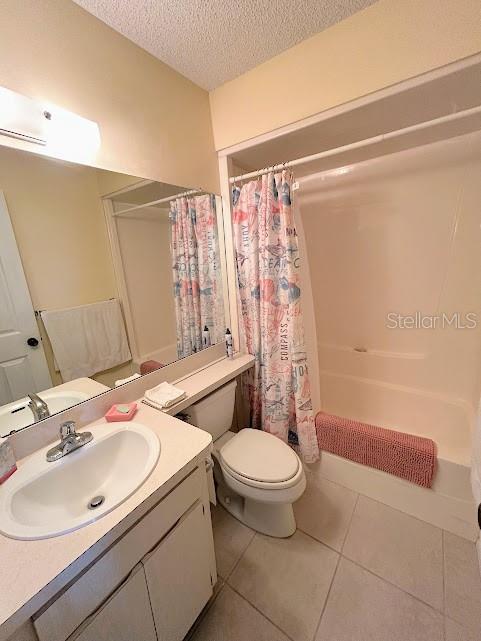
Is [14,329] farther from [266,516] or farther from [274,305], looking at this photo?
[266,516]

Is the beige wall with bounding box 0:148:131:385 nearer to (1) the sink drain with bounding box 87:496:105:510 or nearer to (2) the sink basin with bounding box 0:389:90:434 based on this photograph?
(2) the sink basin with bounding box 0:389:90:434

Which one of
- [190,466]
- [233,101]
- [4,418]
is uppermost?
[233,101]

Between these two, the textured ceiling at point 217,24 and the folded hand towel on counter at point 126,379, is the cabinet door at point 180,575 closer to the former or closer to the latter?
the folded hand towel on counter at point 126,379

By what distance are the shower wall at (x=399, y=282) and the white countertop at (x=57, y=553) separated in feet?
3.81

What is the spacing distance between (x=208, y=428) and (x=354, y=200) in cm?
202

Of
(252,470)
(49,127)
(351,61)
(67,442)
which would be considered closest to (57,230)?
(49,127)

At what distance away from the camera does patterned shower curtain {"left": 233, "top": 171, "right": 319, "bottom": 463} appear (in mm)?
1460

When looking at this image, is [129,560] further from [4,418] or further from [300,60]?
[300,60]

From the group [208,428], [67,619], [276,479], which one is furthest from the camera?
[208,428]

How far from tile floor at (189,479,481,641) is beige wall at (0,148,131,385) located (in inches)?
44.2

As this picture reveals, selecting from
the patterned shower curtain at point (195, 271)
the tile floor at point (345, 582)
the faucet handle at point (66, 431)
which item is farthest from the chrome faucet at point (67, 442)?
the tile floor at point (345, 582)

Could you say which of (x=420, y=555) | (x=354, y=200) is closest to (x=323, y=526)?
(x=420, y=555)

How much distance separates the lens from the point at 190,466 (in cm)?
85

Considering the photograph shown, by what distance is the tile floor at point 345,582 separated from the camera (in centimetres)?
102
